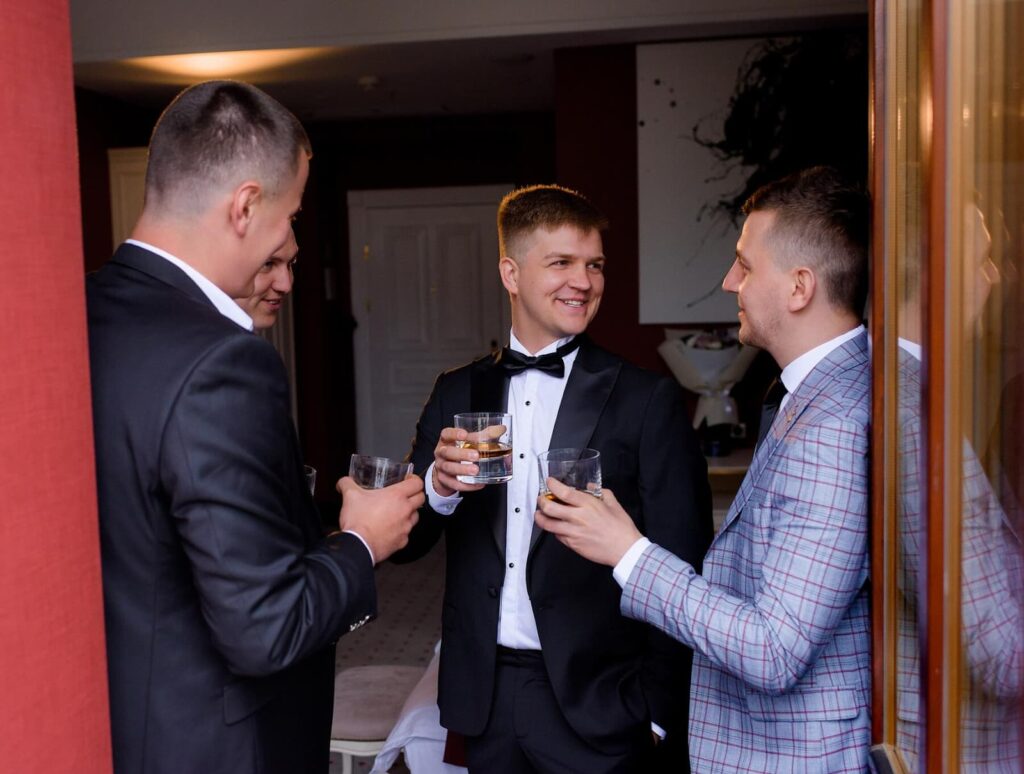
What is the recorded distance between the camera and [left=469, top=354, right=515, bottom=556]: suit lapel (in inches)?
81.7

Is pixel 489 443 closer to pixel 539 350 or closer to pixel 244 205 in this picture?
pixel 539 350

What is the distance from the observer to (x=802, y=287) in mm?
1556

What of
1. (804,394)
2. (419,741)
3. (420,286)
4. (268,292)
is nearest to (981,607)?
(804,394)

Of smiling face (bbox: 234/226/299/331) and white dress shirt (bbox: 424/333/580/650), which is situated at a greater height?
smiling face (bbox: 234/226/299/331)

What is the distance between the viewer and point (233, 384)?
127 centimetres

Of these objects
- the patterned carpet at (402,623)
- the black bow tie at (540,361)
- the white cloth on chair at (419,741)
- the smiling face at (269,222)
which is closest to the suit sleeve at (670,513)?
the black bow tie at (540,361)

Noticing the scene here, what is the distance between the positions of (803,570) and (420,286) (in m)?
6.70

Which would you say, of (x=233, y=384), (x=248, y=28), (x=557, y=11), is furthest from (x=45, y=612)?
(x=248, y=28)

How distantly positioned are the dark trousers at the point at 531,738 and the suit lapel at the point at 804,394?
2.10 ft

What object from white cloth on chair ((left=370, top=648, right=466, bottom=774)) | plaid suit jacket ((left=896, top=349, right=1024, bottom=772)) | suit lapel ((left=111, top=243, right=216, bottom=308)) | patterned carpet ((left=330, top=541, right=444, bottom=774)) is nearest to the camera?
plaid suit jacket ((left=896, top=349, right=1024, bottom=772))

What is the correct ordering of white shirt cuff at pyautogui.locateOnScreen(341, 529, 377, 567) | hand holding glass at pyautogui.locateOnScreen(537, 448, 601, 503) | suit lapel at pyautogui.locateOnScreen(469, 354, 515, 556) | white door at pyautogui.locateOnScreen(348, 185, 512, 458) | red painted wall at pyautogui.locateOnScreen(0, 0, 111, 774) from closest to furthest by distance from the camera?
red painted wall at pyautogui.locateOnScreen(0, 0, 111, 774) < white shirt cuff at pyautogui.locateOnScreen(341, 529, 377, 567) < hand holding glass at pyautogui.locateOnScreen(537, 448, 601, 503) < suit lapel at pyautogui.locateOnScreen(469, 354, 515, 556) < white door at pyautogui.locateOnScreen(348, 185, 512, 458)

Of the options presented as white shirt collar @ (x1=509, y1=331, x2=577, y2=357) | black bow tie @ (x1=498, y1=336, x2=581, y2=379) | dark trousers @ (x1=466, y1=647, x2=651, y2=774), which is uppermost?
white shirt collar @ (x1=509, y1=331, x2=577, y2=357)

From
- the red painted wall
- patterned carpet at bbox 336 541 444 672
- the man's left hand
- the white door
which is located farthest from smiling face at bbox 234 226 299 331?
the white door

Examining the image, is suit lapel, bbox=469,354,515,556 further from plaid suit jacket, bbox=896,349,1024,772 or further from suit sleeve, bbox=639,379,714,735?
plaid suit jacket, bbox=896,349,1024,772
